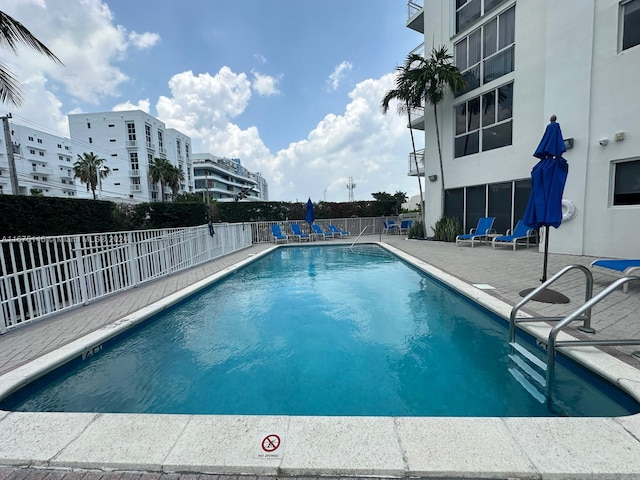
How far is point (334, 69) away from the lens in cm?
1611

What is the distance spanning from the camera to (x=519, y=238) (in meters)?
9.48

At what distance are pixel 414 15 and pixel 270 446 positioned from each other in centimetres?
1864

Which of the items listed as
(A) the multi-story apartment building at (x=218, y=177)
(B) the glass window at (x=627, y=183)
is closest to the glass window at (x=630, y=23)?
(B) the glass window at (x=627, y=183)

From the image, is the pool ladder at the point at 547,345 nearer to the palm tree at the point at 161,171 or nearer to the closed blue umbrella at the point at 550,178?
the closed blue umbrella at the point at 550,178

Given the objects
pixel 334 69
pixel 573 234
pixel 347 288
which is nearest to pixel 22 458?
pixel 347 288

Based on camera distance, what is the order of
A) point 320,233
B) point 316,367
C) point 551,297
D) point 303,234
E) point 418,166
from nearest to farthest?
point 316,367 < point 551,297 < point 418,166 < point 303,234 < point 320,233

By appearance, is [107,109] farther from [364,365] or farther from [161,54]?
[364,365]

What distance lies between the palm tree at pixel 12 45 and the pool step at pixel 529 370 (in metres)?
11.2

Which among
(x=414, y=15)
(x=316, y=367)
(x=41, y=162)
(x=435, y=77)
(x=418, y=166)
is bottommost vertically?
(x=316, y=367)

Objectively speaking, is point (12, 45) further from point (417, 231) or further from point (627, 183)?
point (627, 183)

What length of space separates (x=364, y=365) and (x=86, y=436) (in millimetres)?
2450

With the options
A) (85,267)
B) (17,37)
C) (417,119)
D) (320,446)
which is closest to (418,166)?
(417,119)

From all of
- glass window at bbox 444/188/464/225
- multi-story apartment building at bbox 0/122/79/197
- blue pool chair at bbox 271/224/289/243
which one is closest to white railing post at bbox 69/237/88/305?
blue pool chair at bbox 271/224/289/243

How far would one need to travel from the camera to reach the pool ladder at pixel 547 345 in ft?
7.83
